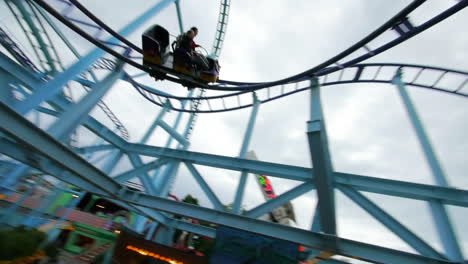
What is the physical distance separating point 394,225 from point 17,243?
9058mm

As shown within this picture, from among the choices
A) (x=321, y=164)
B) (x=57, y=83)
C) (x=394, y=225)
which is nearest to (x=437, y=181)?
(x=394, y=225)

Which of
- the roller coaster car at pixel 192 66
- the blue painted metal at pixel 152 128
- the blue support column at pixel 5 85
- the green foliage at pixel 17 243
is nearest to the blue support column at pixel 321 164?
the roller coaster car at pixel 192 66

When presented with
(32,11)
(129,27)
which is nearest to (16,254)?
(32,11)

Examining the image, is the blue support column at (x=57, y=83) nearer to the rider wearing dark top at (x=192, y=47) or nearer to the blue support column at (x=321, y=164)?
the rider wearing dark top at (x=192, y=47)

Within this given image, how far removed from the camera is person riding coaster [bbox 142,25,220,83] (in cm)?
468

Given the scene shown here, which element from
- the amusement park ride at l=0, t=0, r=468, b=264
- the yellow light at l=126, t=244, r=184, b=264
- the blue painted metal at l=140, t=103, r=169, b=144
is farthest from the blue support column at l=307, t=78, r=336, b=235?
the yellow light at l=126, t=244, r=184, b=264

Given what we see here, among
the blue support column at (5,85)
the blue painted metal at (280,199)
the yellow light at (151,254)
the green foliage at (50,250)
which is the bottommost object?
the green foliage at (50,250)

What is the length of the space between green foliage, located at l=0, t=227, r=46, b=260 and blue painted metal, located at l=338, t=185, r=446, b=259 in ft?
28.0

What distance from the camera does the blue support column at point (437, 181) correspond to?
10.1ft

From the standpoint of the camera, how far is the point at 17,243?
6.83m

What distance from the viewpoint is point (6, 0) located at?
566cm

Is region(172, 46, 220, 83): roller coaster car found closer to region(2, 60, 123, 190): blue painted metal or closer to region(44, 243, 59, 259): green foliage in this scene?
region(2, 60, 123, 190): blue painted metal

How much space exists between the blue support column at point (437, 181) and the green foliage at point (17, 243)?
953cm

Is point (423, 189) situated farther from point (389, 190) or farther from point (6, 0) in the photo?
point (6, 0)
